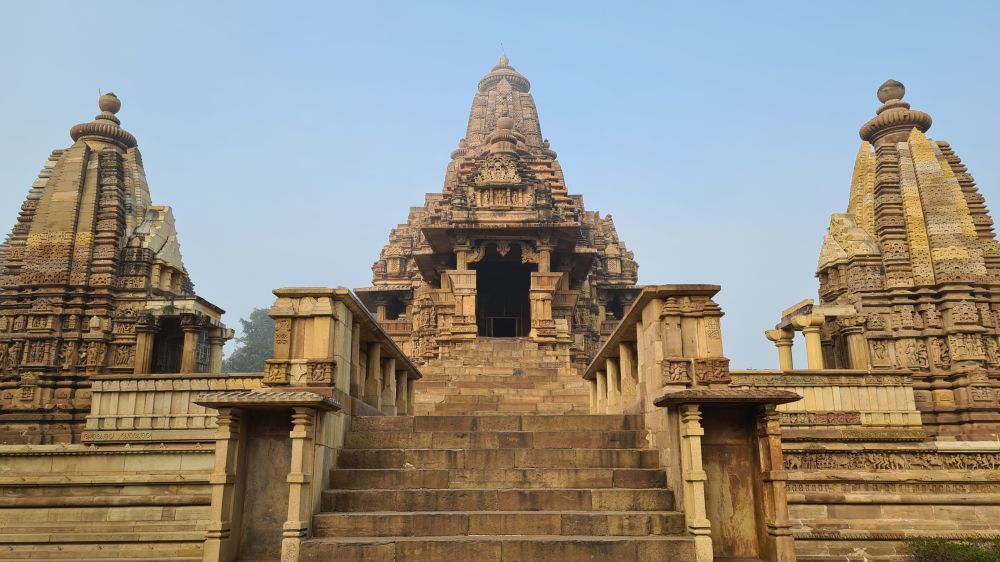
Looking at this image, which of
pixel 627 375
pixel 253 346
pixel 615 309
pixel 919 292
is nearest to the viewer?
pixel 627 375

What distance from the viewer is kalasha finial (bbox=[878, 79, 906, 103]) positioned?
21078 mm

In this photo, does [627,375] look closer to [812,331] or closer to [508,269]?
[812,331]

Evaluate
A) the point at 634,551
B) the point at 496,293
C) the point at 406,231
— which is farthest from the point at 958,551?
the point at 406,231

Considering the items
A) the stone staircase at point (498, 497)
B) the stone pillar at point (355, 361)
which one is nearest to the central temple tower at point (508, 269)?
the stone pillar at point (355, 361)

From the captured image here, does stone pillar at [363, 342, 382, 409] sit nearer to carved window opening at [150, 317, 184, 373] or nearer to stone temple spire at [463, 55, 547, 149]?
carved window opening at [150, 317, 184, 373]

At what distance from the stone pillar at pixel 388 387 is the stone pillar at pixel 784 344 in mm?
11876

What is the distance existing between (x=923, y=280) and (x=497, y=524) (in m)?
16.1

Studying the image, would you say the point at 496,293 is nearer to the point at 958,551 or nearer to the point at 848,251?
the point at 848,251

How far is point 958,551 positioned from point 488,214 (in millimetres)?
16760

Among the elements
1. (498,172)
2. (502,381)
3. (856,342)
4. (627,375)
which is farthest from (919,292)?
(498,172)

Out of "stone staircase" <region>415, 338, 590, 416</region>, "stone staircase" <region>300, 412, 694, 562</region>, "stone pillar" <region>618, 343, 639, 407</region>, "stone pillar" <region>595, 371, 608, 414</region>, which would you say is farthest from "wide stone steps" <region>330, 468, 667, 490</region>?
"stone staircase" <region>415, 338, 590, 416</region>

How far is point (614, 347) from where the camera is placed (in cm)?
1007

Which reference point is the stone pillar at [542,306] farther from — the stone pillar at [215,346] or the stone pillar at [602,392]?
the stone pillar at [215,346]

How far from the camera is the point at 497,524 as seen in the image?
6516mm
